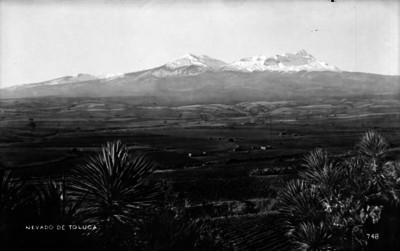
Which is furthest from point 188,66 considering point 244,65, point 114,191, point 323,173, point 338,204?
point 114,191

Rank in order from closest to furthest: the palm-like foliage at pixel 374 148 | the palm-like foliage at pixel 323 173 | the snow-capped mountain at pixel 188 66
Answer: the palm-like foliage at pixel 323 173, the palm-like foliage at pixel 374 148, the snow-capped mountain at pixel 188 66

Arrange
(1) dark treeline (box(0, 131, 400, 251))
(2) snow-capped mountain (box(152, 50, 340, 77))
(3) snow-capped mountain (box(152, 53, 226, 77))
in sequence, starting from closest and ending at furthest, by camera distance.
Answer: (1) dark treeline (box(0, 131, 400, 251)) → (3) snow-capped mountain (box(152, 53, 226, 77)) → (2) snow-capped mountain (box(152, 50, 340, 77))

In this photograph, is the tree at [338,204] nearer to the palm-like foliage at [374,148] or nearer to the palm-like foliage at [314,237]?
the palm-like foliage at [314,237]

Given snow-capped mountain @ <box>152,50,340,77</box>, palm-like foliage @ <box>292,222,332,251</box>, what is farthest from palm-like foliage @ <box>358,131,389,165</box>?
snow-capped mountain @ <box>152,50,340,77</box>

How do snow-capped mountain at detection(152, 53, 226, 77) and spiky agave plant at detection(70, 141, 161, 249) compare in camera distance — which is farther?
snow-capped mountain at detection(152, 53, 226, 77)

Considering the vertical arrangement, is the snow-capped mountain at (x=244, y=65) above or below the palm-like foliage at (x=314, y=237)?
above

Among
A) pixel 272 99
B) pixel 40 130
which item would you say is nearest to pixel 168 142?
pixel 40 130

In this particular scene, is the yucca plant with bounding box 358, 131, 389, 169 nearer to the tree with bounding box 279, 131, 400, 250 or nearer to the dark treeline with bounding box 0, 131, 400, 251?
the tree with bounding box 279, 131, 400, 250

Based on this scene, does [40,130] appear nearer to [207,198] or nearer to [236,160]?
[207,198]

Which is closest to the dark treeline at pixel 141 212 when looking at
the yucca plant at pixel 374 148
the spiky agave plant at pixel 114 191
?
the spiky agave plant at pixel 114 191
